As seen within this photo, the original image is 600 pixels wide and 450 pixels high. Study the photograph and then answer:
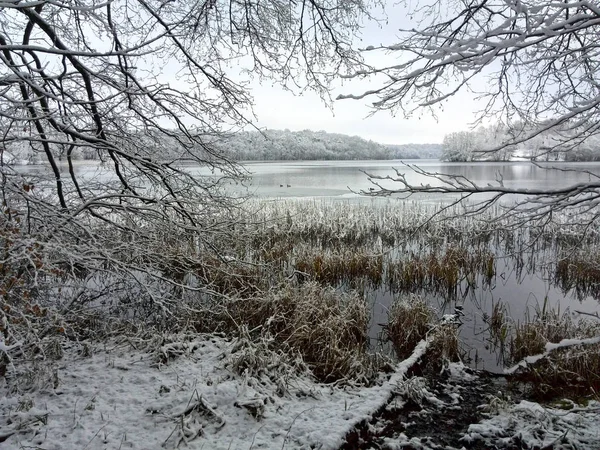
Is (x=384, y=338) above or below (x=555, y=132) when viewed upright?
below

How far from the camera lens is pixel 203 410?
337cm

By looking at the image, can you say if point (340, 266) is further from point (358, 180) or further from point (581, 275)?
point (358, 180)

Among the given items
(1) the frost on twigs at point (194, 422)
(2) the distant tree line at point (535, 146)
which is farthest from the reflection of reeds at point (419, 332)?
(1) the frost on twigs at point (194, 422)

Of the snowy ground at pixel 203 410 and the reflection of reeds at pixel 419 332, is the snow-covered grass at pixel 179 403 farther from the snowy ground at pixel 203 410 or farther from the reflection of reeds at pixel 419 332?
the reflection of reeds at pixel 419 332

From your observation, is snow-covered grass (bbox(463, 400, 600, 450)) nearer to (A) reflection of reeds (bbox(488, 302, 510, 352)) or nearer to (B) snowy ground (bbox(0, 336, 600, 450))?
(B) snowy ground (bbox(0, 336, 600, 450))

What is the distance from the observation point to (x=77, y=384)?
12.1 feet

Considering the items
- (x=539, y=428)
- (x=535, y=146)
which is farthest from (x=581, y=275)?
(x=535, y=146)

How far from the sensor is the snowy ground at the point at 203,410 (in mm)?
3037

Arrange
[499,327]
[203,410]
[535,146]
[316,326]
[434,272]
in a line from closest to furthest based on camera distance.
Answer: [203,410]
[535,146]
[316,326]
[499,327]
[434,272]

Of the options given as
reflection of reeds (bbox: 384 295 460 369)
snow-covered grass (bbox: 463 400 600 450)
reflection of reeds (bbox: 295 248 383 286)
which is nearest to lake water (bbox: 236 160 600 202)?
reflection of reeds (bbox: 295 248 383 286)

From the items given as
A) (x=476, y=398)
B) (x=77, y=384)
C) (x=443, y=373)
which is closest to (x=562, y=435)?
(x=476, y=398)

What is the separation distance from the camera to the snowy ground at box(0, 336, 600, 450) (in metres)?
3.04

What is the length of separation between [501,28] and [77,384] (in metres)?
4.28

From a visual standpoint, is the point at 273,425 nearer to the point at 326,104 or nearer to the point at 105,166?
the point at 105,166
